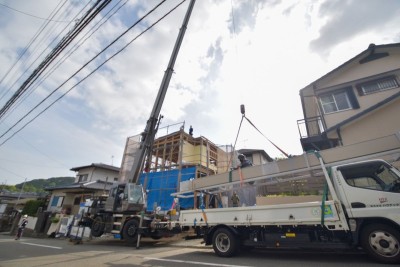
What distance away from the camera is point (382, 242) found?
13.0 feet

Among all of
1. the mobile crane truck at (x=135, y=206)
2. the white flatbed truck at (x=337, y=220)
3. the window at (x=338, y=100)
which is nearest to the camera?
the white flatbed truck at (x=337, y=220)

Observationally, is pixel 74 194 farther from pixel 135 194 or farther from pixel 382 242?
pixel 382 242

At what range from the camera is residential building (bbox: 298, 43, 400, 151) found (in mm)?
10508

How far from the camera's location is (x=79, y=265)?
5098 mm

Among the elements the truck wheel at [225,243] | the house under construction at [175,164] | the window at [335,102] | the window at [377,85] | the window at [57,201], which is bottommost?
the truck wheel at [225,243]

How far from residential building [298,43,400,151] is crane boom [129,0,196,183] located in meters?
8.53

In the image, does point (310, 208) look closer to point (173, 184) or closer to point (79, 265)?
point (79, 265)

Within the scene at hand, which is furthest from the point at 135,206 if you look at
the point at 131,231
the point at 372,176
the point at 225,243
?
the point at 372,176

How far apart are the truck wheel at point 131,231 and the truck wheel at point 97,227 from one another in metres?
1.99

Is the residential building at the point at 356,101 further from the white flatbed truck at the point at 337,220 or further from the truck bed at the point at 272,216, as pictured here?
the truck bed at the point at 272,216

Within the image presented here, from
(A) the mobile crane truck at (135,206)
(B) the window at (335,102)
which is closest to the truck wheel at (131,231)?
(A) the mobile crane truck at (135,206)

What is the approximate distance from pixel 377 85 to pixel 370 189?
1154 cm

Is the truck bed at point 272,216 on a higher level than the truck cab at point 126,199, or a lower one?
lower

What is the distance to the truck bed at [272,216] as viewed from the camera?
Answer: 4.47 meters
